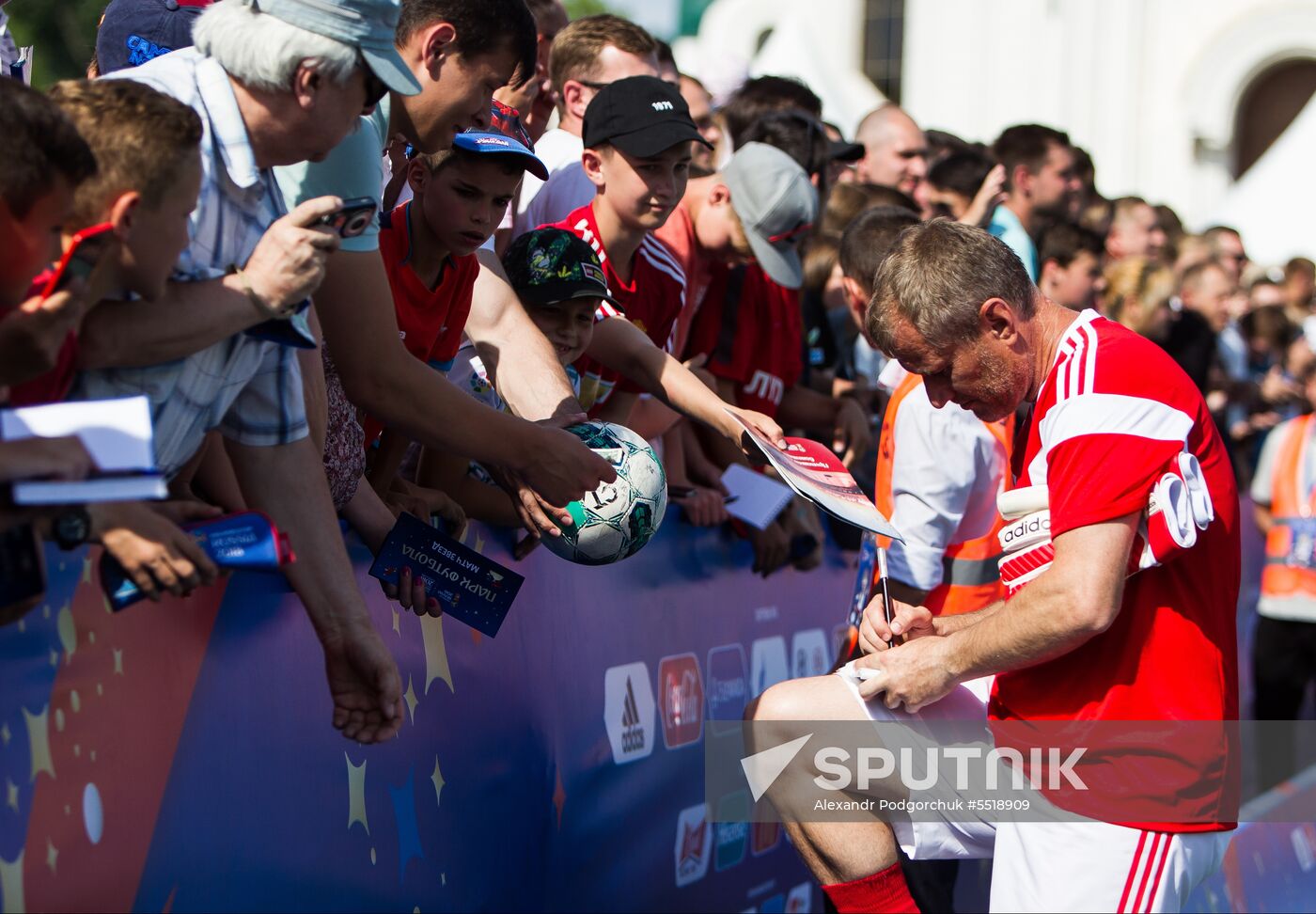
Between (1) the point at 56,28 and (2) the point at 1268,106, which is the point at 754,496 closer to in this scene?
(2) the point at 1268,106

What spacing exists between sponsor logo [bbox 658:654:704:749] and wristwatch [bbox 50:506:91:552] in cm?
277

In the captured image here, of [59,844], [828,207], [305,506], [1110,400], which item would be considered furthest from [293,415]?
[828,207]

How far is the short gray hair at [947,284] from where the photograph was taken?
12.1 feet

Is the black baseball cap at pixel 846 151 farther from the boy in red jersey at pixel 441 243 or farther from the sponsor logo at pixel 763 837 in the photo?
the boy in red jersey at pixel 441 243

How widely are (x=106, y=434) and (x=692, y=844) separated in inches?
130

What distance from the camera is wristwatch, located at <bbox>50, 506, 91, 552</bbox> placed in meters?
2.44

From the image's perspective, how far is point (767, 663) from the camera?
570 cm

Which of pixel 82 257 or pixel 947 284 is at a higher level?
pixel 82 257

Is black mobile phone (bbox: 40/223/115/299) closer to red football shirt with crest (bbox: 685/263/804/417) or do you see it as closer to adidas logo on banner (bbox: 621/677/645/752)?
adidas logo on banner (bbox: 621/677/645/752)

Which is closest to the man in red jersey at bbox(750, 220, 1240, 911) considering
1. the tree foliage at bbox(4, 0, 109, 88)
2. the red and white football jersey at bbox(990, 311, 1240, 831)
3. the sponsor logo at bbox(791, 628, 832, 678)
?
the red and white football jersey at bbox(990, 311, 1240, 831)

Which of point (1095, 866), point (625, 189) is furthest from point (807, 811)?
point (625, 189)

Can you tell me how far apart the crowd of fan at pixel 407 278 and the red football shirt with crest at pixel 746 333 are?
0.01 meters

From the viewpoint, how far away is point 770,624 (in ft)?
19.0

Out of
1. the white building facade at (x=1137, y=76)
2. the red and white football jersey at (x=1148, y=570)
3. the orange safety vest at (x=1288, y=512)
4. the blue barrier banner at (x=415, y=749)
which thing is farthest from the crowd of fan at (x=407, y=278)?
the white building facade at (x=1137, y=76)
